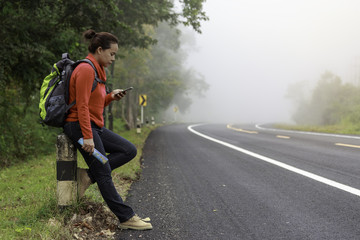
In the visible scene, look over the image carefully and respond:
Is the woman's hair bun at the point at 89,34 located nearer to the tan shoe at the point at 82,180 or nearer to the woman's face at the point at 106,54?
the woman's face at the point at 106,54

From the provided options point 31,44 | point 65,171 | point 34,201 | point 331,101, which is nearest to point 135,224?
point 65,171

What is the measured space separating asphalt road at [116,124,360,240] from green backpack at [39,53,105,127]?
4.27ft

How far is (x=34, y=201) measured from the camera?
3803 millimetres

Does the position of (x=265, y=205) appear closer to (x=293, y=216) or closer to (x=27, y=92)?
(x=293, y=216)

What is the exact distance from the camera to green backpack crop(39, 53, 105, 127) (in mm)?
2760

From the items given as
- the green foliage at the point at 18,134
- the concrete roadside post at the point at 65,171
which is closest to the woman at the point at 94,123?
the concrete roadside post at the point at 65,171

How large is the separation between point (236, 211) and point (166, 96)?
19.0 meters

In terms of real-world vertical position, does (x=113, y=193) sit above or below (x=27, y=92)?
below

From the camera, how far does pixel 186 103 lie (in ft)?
142

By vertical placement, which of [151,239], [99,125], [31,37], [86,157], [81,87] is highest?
[31,37]

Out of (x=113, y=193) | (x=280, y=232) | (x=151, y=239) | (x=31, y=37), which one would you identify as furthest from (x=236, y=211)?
(x=31, y=37)

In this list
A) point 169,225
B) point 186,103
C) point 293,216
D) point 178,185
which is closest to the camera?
point 169,225

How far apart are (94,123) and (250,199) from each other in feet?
7.62

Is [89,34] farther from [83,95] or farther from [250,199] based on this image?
[250,199]
